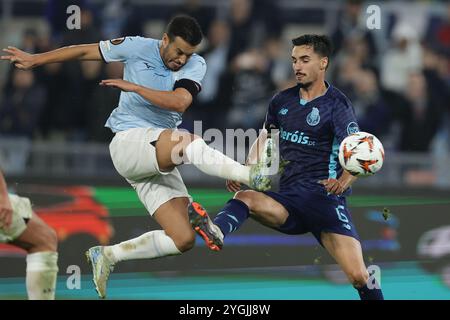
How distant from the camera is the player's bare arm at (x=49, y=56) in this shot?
9031 millimetres

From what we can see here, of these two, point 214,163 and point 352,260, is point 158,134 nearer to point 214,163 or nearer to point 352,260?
point 214,163

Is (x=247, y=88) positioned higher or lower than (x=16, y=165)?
higher

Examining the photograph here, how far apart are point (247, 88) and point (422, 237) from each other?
2.57 metres

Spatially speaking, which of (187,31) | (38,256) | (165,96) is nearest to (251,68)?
(187,31)

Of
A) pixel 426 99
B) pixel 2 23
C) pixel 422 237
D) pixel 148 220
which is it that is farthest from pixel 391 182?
pixel 2 23

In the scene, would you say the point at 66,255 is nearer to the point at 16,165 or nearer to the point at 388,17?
the point at 16,165

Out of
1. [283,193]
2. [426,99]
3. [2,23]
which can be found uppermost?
[2,23]

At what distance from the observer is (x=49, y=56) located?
357 inches

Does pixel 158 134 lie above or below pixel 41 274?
above

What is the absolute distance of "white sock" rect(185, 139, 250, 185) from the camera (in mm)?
8766

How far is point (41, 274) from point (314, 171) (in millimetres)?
2344
